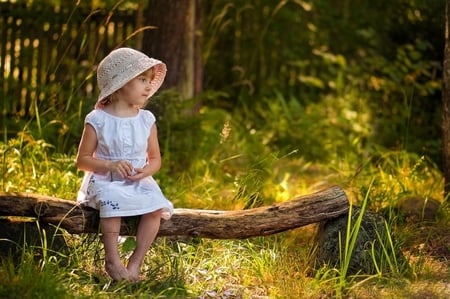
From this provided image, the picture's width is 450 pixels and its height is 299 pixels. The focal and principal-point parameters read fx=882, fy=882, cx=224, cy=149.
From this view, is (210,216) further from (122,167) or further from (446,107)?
(446,107)

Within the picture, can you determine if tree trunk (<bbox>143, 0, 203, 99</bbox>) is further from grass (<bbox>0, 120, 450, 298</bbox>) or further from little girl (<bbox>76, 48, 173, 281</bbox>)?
little girl (<bbox>76, 48, 173, 281</bbox>)

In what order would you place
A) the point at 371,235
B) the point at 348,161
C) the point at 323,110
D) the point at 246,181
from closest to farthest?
the point at 371,235
the point at 246,181
the point at 348,161
the point at 323,110

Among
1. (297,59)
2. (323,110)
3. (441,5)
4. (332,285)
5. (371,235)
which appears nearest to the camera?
(332,285)

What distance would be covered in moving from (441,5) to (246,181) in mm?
3624

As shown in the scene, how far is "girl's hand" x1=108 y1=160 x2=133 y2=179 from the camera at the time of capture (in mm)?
4652

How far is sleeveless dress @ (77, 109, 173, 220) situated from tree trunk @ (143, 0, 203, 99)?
3.42 meters

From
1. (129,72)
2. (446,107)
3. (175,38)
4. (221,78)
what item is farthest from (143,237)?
(221,78)

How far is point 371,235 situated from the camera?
5195 mm

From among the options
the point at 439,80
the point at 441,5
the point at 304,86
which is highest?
the point at 441,5

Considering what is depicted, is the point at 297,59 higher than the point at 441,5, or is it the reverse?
the point at 441,5

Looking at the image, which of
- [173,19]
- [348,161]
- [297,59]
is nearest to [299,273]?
[348,161]

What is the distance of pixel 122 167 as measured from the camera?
15.3 feet

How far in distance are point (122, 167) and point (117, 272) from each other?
0.55 meters

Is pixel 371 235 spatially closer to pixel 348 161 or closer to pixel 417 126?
pixel 348 161
